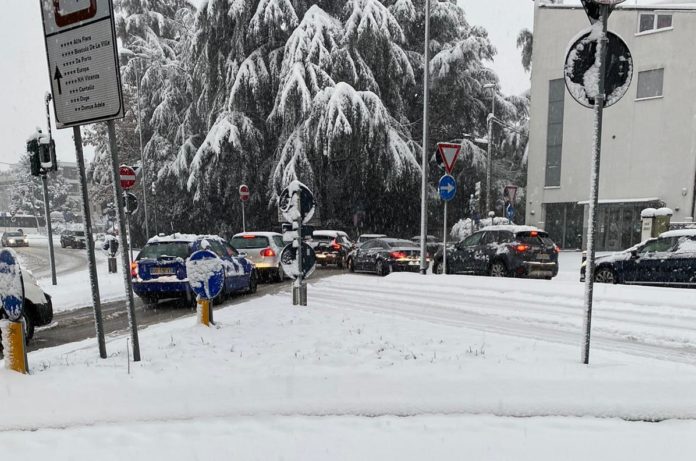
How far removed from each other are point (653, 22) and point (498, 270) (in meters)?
20.5

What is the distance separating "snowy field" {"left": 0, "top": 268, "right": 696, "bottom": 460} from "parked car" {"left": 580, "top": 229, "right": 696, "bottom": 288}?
6.09 metres

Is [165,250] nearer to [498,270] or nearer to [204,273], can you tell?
[204,273]

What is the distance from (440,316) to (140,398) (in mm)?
5670

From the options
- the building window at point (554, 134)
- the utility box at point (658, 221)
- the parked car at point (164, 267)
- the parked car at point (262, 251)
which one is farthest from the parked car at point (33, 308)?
the building window at point (554, 134)

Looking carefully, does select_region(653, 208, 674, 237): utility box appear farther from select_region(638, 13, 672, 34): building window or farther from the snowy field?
select_region(638, 13, 672, 34): building window

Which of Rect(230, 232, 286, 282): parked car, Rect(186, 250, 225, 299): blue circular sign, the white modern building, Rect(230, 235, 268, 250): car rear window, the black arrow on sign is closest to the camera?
the black arrow on sign

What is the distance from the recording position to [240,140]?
21.5 meters

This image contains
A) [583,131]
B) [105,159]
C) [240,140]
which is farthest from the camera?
[105,159]

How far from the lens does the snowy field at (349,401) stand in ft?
10.6

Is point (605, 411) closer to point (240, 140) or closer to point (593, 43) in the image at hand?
point (593, 43)

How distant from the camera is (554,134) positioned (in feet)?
94.1

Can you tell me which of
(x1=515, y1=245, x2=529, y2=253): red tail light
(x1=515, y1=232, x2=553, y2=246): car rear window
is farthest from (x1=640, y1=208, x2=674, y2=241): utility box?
(x1=515, y1=245, x2=529, y2=253): red tail light

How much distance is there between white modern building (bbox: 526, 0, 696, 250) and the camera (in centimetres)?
2342

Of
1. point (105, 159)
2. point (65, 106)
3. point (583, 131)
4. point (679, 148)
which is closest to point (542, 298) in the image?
point (65, 106)
